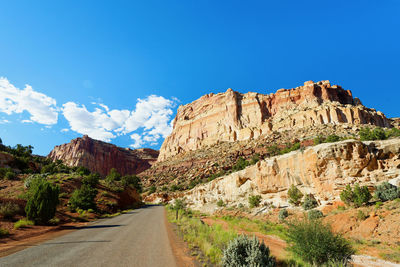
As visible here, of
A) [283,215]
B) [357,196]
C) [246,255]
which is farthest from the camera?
[283,215]

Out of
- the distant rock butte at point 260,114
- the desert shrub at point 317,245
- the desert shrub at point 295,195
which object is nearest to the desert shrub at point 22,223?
the desert shrub at point 317,245

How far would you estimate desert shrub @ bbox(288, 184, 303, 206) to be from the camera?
2188cm

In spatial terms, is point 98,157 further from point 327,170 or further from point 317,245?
point 317,245

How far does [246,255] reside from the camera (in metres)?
6.17

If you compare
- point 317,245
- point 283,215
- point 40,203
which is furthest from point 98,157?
point 317,245

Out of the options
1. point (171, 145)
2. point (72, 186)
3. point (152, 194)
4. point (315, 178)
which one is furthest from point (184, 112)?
point (315, 178)

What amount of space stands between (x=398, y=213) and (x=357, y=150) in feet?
28.2

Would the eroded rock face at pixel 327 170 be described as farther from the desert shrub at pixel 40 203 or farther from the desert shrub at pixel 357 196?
the desert shrub at pixel 40 203

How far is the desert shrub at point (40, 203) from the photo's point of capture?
14712 mm

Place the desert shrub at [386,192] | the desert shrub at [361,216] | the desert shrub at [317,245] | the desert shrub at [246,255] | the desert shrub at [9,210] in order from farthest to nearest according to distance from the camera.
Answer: the desert shrub at [386,192], the desert shrub at [9,210], the desert shrub at [361,216], the desert shrub at [317,245], the desert shrub at [246,255]

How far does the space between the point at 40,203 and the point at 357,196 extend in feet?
85.6

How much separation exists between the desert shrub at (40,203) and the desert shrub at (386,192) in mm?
26842

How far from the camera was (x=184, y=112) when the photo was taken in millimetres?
142375

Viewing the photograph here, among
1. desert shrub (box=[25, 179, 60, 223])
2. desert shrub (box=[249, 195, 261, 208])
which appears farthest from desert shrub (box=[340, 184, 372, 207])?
desert shrub (box=[25, 179, 60, 223])
